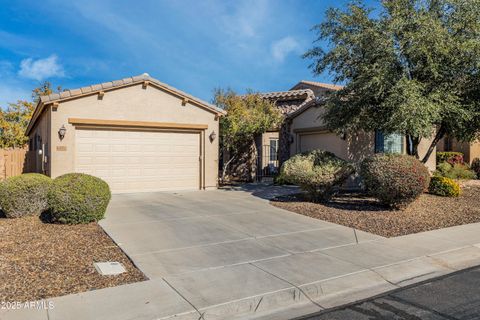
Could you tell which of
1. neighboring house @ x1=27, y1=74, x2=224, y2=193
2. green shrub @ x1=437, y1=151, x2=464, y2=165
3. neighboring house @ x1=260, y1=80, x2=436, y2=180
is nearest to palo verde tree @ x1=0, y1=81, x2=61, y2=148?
neighboring house @ x1=27, y1=74, x2=224, y2=193

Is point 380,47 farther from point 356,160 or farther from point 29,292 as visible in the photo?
point 29,292

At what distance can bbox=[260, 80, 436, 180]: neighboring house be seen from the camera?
14898 millimetres

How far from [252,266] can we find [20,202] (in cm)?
588

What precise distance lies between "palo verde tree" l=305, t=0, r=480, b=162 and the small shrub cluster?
7710mm

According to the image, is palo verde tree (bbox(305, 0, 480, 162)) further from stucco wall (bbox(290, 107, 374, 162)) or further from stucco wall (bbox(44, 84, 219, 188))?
stucco wall (bbox(44, 84, 219, 188))

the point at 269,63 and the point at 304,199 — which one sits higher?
the point at 269,63

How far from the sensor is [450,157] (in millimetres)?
20938

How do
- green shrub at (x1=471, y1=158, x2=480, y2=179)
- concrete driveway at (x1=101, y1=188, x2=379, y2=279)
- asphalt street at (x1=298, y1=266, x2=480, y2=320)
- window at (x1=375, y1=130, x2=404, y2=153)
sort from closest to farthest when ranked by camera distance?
asphalt street at (x1=298, y1=266, x2=480, y2=320)
concrete driveway at (x1=101, y1=188, x2=379, y2=279)
window at (x1=375, y1=130, x2=404, y2=153)
green shrub at (x1=471, y1=158, x2=480, y2=179)

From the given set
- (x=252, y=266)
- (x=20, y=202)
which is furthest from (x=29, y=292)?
(x=20, y=202)

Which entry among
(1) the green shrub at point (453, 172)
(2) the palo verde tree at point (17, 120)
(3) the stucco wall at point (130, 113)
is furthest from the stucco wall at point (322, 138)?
(2) the palo verde tree at point (17, 120)

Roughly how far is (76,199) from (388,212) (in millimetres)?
7620

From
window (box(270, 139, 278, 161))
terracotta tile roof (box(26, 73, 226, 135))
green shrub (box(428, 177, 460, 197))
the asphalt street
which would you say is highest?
terracotta tile roof (box(26, 73, 226, 135))

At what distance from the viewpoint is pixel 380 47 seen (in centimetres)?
1038

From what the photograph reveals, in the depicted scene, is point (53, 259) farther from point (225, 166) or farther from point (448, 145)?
point (448, 145)
